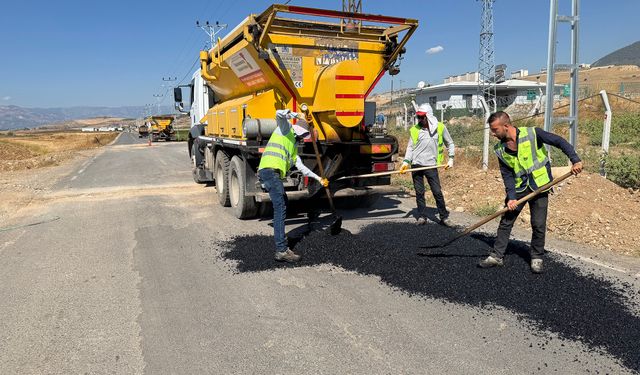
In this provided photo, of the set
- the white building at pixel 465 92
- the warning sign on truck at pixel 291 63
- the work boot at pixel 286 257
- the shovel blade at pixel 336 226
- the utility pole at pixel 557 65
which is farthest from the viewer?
the white building at pixel 465 92

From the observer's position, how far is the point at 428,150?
637 cm

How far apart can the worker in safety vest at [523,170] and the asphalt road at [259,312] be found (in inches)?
9.7

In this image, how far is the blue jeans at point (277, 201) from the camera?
4914mm

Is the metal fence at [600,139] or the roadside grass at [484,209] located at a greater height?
the metal fence at [600,139]

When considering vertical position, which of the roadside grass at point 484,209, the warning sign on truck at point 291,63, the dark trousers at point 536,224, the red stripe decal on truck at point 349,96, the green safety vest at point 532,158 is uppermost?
the warning sign on truck at point 291,63

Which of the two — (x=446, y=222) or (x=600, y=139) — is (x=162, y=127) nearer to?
(x=600, y=139)

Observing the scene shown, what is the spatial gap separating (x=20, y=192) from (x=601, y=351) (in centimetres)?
1203

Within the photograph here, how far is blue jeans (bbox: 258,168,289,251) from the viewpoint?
491 cm

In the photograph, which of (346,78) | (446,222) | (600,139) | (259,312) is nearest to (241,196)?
(346,78)

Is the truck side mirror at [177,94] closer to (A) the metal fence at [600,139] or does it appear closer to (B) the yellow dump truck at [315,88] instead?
(B) the yellow dump truck at [315,88]

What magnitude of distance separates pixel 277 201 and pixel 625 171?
6.02 meters

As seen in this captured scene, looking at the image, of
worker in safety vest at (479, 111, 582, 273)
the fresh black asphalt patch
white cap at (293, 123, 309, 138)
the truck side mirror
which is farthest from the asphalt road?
the truck side mirror

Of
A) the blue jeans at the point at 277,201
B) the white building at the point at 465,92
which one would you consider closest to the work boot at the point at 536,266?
the blue jeans at the point at 277,201

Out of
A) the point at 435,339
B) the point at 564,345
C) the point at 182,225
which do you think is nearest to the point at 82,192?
the point at 182,225
